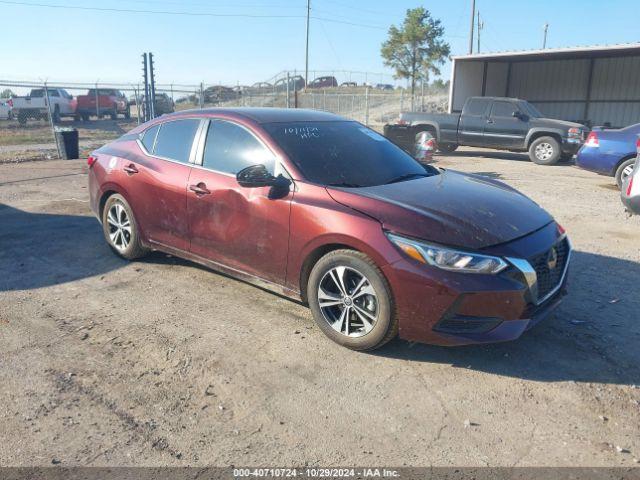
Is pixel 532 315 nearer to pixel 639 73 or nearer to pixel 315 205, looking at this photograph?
pixel 315 205

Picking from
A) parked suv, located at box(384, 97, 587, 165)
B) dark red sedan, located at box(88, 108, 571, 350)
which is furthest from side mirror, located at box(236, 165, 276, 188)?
parked suv, located at box(384, 97, 587, 165)

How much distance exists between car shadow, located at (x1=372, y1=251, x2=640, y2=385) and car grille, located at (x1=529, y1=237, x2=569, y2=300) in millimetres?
430

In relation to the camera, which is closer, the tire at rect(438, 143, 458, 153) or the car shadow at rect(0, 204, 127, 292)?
the car shadow at rect(0, 204, 127, 292)

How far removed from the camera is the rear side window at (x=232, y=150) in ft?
14.1

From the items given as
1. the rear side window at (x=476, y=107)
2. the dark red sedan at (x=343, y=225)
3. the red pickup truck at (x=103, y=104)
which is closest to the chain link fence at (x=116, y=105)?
the red pickup truck at (x=103, y=104)

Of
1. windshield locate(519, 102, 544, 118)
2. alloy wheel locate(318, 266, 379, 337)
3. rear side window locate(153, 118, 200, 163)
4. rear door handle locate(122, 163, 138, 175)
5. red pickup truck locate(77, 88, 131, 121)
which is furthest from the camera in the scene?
red pickup truck locate(77, 88, 131, 121)

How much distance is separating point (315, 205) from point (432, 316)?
3.70 ft

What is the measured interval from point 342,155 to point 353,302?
1.38 m

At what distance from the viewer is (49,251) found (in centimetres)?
602

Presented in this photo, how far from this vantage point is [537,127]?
49.5 feet

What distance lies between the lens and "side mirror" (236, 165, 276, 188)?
3.97m

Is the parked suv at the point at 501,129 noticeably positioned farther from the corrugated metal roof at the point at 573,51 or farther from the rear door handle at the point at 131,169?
the rear door handle at the point at 131,169

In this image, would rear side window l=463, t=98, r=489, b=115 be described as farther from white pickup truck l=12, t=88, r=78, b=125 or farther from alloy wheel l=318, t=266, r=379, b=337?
white pickup truck l=12, t=88, r=78, b=125

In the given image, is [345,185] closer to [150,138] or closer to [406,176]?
[406,176]
